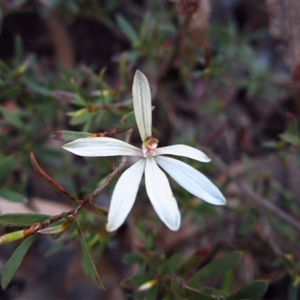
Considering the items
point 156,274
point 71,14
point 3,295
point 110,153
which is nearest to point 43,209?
point 3,295

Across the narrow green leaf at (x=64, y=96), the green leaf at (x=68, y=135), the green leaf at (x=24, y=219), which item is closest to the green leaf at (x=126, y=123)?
the green leaf at (x=68, y=135)

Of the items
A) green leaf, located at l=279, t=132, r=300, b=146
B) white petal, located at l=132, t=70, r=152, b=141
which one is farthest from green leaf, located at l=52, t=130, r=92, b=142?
green leaf, located at l=279, t=132, r=300, b=146

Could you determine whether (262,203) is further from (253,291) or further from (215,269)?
(253,291)

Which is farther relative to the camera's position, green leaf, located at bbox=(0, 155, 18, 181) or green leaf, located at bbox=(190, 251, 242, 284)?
green leaf, located at bbox=(0, 155, 18, 181)

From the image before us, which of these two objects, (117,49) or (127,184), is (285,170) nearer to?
(117,49)

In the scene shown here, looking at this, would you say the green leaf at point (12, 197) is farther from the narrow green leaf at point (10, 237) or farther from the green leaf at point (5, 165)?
the narrow green leaf at point (10, 237)

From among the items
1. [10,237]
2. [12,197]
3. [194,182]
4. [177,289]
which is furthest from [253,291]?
[12,197]

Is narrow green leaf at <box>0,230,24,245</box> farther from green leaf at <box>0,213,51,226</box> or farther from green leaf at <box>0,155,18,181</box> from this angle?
green leaf at <box>0,155,18,181</box>
